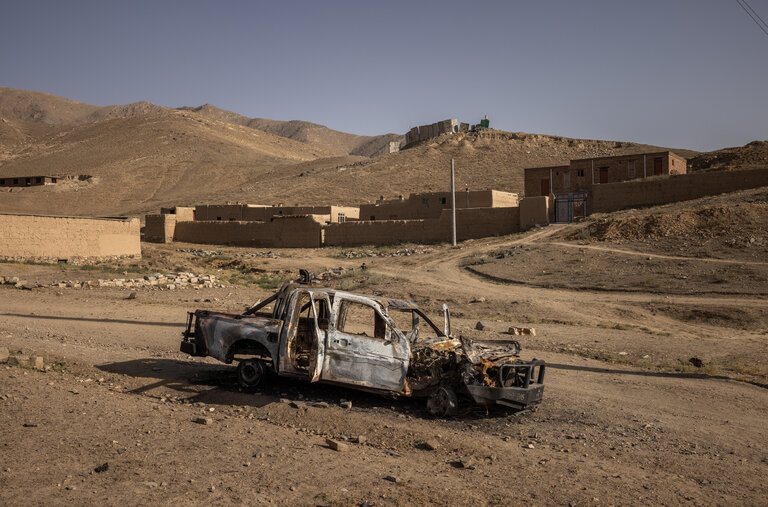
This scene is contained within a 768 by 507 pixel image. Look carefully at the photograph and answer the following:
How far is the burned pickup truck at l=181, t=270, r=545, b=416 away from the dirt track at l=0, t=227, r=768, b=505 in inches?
13.3

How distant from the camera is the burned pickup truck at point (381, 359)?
7605 millimetres

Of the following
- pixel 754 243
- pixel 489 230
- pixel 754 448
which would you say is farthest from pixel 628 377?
pixel 489 230

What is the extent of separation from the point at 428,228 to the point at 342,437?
33370 millimetres

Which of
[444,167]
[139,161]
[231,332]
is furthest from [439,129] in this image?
[231,332]

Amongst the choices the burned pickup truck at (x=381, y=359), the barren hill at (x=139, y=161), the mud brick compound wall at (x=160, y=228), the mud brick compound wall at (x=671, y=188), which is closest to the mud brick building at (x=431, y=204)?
the mud brick compound wall at (x=671, y=188)

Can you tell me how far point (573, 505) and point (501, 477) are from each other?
2.53 feet

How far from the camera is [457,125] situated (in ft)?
315

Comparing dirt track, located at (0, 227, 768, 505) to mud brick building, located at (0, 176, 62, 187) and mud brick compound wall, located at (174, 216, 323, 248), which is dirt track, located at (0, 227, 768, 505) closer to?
mud brick compound wall, located at (174, 216, 323, 248)

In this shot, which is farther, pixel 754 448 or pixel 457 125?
pixel 457 125

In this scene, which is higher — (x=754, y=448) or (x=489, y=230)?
(x=489, y=230)

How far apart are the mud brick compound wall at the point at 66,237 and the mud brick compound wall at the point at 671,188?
27528 millimetres

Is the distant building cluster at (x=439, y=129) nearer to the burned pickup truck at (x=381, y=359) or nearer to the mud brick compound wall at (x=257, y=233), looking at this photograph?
the mud brick compound wall at (x=257, y=233)

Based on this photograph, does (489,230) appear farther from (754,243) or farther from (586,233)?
(754,243)

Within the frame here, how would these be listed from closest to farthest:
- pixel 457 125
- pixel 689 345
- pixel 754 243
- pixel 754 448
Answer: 1. pixel 754 448
2. pixel 689 345
3. pixel 754 243
4. pixel 457 125
